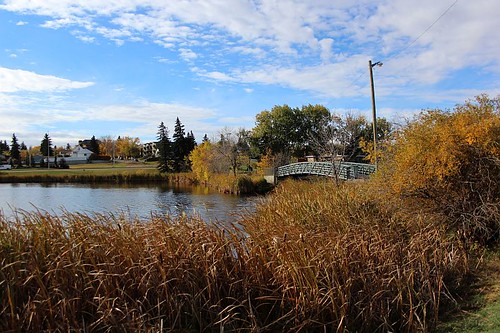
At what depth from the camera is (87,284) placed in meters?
4.78

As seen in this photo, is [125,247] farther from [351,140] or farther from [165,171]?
[165,171]

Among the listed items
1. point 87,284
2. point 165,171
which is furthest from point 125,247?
point 165,171

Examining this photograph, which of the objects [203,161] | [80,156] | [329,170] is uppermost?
[80,156]

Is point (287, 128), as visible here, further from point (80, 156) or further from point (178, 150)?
point (80, 156)

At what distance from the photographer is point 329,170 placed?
3497 cm

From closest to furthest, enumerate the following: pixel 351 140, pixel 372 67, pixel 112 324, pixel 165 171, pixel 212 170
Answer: pixel 112 324
pixel 372 67
pixel 351 140
pixel 212 170
pixel 165 171

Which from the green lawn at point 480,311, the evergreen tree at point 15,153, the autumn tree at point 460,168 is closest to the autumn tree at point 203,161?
the autumn tree at point 460,168

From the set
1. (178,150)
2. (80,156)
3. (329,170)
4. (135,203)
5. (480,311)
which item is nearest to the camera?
(480,311)

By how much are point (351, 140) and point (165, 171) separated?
39.6 m

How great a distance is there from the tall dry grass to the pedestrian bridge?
11641mm

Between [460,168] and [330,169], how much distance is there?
84.2ft

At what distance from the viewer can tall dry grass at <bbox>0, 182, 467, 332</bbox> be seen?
4582 mm

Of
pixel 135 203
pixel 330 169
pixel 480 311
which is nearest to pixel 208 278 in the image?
pixel 480 311

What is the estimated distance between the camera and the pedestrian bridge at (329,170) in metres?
27.9
